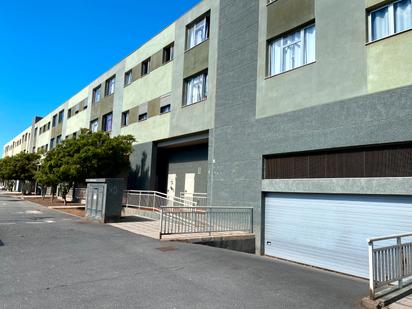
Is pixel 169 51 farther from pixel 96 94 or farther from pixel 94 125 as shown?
pixel 96 94

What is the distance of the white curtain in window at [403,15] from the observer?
1047 cm

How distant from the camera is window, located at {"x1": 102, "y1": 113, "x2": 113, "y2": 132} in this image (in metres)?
30.2

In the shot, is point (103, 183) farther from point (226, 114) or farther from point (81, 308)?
point (81, 308)

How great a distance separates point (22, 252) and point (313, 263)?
8.74 metres

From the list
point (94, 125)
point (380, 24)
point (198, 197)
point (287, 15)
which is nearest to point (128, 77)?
point (94, 125)

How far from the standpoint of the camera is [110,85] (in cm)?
3147

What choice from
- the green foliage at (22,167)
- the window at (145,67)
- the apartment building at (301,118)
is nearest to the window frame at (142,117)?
the apartment building at (301,118)

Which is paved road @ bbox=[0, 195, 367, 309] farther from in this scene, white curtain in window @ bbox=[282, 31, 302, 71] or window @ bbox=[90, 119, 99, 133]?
window @ bbox=[90, 119, 99, 133]

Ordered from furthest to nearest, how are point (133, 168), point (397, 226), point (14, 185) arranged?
point (14, 185), point (133, 168), point (397, 226)

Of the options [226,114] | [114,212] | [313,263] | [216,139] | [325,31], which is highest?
[325,31]

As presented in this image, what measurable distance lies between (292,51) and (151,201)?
9.67 m

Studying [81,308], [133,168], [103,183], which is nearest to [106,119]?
[133,168]

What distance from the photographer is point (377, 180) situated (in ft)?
34.0

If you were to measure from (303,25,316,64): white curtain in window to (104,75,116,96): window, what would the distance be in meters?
20.2
